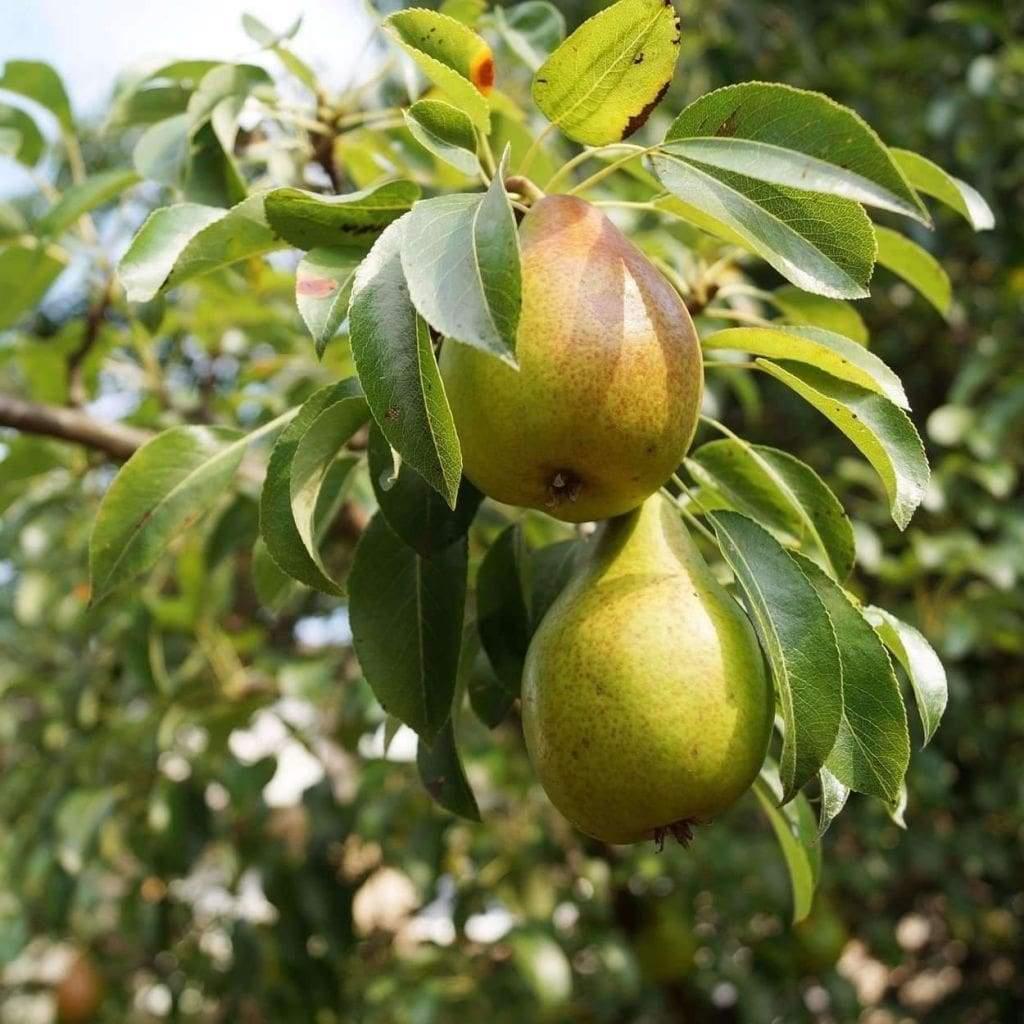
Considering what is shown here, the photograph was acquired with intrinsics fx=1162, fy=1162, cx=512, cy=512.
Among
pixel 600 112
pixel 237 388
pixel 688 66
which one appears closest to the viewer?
pixel 600 112

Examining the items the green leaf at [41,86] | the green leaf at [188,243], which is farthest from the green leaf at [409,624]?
the green leaf at [41,86]

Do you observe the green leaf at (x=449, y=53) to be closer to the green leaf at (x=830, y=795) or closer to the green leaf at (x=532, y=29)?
the green leaf at (x=532, y=29)

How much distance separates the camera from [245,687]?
79.0 inches

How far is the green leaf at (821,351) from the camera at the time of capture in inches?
29.0

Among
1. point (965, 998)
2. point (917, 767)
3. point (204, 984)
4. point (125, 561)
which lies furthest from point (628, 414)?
point (965, 998)

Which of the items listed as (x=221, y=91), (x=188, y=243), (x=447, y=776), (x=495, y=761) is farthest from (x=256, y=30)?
(x=495, y=761)

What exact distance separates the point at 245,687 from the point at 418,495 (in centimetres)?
133

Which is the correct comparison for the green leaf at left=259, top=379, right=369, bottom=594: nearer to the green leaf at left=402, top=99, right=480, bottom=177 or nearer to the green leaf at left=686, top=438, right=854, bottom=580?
the green leaf at left=402, top=99, right=480, bottom=177

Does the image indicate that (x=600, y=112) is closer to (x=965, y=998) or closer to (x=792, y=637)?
(x=792, y=637)

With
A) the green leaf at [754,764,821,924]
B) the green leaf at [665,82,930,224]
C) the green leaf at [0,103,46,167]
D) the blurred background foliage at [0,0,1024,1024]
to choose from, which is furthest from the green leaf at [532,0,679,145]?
the green leaf at [0,103,46,167]

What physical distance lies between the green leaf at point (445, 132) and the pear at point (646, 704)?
284 millimetres

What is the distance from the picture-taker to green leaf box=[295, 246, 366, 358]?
2.31ft

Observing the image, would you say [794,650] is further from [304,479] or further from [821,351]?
[304,479]

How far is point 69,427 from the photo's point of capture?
4.45 ft
